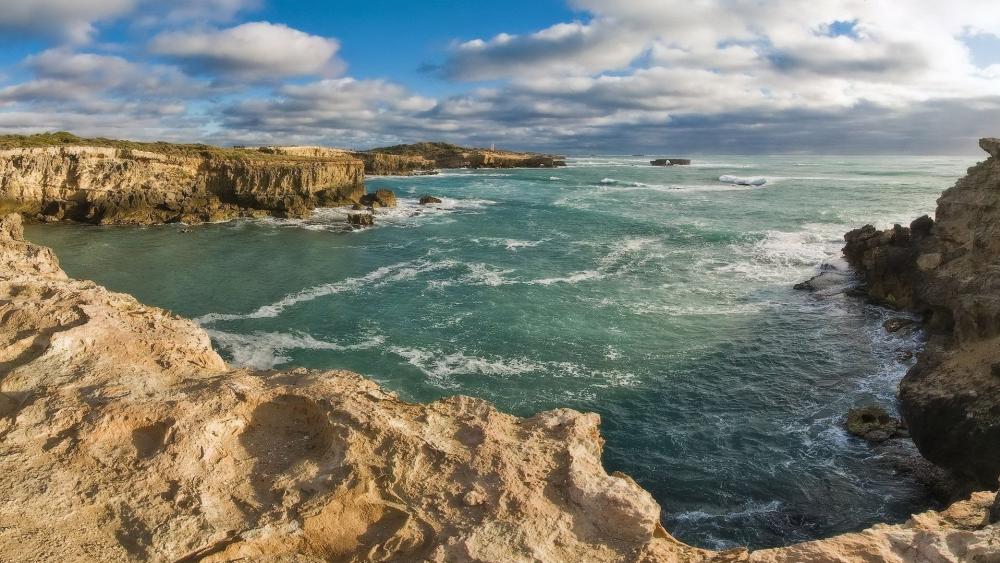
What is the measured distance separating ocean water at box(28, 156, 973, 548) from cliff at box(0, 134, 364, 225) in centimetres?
319

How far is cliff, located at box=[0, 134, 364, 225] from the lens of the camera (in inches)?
1596

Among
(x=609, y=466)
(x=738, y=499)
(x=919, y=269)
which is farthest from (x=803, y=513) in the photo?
(x=919, y=269)

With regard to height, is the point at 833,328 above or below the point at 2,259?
below

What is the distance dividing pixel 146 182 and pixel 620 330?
135 ft

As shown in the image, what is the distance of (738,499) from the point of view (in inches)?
463

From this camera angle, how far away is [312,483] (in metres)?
5.79

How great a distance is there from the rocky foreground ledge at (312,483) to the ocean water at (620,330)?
6.13m

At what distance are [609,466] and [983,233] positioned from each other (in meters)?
14.0

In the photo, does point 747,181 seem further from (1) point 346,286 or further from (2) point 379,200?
(1) point 346,286

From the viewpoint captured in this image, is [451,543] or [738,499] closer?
[451,543]

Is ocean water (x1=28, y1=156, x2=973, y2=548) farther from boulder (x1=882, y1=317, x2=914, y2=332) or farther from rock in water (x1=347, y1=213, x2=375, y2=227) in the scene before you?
rock in water (x1=347, y1=213, x2=375, y2=227)

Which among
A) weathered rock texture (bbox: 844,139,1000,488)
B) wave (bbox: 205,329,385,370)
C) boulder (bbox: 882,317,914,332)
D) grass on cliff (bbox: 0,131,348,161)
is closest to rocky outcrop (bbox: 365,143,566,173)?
grass on cliff (bbox: 0,131,348,161)

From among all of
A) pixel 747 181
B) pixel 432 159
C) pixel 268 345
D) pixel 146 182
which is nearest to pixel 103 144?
pixel 146 182

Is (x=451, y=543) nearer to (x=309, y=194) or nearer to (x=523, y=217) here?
(x=523, y=217)
